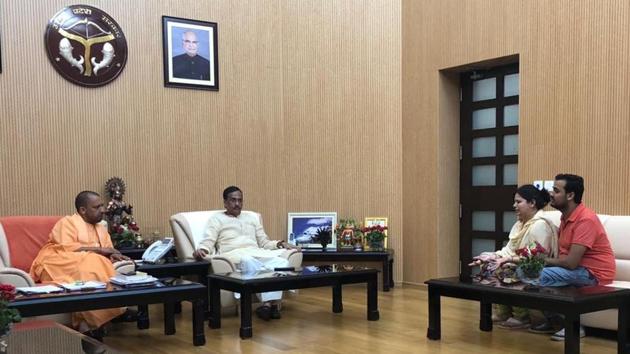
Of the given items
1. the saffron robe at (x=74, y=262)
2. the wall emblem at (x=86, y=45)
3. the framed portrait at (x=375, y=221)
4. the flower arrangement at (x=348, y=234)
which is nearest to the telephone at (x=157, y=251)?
the saffron robe at (x=74, y=262)

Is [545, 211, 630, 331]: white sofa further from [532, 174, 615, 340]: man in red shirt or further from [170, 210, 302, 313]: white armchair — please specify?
[170, 210, 302, 313]: white armchair

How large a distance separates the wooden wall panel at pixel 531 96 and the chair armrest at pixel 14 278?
168 inches

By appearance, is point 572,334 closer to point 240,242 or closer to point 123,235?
point 240,242

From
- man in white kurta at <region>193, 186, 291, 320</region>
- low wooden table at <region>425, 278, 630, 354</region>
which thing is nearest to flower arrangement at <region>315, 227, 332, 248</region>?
man in white kurta at <region>193, 186, 291, 320</region>

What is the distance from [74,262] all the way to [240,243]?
1706 millimetres

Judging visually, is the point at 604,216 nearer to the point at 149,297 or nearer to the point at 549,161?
the point at 549,161

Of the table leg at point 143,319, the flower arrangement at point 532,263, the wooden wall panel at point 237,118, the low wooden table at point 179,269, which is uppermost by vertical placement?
the wooden wall panel at point 237,118

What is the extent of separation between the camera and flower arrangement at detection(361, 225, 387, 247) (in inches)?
284

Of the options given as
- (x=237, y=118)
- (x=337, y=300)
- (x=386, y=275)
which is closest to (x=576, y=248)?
(x=337, y=300)

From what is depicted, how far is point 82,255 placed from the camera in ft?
16.2

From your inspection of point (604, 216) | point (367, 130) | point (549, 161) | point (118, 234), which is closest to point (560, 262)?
point (604, 216)

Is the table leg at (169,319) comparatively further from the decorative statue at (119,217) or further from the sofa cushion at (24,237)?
the decorative statue at (119,217)

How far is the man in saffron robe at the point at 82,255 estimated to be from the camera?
4665mm

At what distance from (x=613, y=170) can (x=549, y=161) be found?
2.03ft
